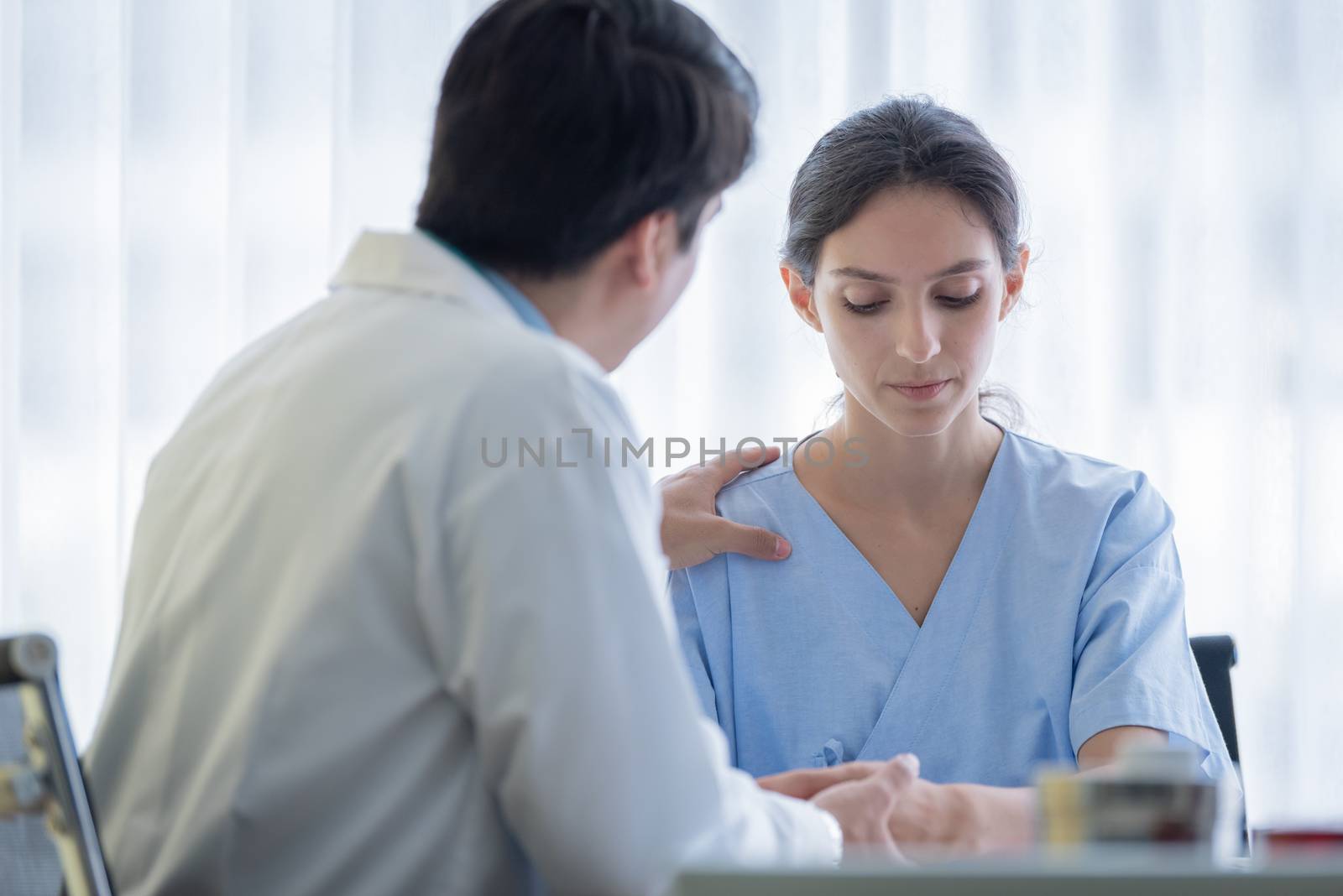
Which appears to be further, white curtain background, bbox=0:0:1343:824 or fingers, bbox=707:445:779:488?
white curtain background, bbox=0:0:1343:824

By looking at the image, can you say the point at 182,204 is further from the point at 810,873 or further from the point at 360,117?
the point at 810,873

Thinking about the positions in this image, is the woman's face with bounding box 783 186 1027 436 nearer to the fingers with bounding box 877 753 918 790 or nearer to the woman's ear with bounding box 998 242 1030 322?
the woman's ear with bounding box 998 242 1030 322

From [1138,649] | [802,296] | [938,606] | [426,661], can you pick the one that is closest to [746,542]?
[938,606]

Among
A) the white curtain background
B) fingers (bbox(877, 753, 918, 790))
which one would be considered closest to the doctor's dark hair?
→ fingers (bbox(877, 753, 918, 790))

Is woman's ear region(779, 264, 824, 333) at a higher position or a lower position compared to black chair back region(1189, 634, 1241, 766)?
higher

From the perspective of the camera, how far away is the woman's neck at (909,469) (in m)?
1.66

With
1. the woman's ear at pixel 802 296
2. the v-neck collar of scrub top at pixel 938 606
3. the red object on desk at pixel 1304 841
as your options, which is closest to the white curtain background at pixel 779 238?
the woman's ear at pixel 802 296

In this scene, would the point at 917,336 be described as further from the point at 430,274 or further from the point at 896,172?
the point at 430,274

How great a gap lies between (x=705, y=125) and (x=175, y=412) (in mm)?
1665

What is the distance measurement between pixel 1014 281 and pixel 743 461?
0.41 metres

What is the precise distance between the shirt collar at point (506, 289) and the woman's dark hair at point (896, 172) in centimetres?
70

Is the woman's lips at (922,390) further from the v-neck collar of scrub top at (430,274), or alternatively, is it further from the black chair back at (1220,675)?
the v-neck collar of scrub top at (430,274)

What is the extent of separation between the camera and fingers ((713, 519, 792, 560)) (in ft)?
5.18

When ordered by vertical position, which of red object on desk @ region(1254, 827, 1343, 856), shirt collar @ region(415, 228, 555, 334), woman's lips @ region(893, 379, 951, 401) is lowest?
red object on desk @ region(1254, 827, 1343, 856)
